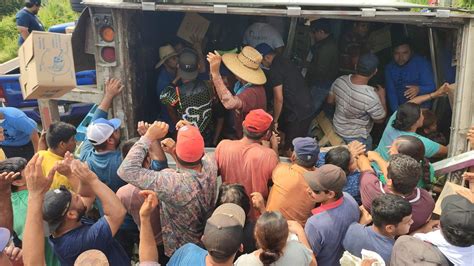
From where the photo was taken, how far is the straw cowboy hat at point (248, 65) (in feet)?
13.7

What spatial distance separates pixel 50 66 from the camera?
3.71m

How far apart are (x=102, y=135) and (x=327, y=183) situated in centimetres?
176

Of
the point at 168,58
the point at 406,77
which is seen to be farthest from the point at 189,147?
the point at 406,77

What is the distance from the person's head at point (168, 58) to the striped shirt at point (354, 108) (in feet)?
5.48

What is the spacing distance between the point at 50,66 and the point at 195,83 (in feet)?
4.31

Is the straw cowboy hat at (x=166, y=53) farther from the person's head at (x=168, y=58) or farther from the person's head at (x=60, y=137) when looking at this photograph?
the person's head at (x=60, y=137)

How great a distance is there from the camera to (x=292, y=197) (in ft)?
10.3

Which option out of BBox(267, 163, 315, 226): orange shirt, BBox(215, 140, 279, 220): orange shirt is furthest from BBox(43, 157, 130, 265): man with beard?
BBox(267, 163, 315, 226): orange shirt

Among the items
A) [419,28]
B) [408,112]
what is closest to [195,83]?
[408,112]


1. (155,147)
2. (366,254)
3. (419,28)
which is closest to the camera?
(366,254)

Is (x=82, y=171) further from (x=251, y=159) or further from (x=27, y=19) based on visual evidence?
(x=27, y=19)

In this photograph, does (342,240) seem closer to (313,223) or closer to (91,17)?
(313,223)

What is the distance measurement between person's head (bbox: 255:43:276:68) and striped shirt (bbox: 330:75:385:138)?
70 centimetres

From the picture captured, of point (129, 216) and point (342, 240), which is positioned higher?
point (342, 240)
